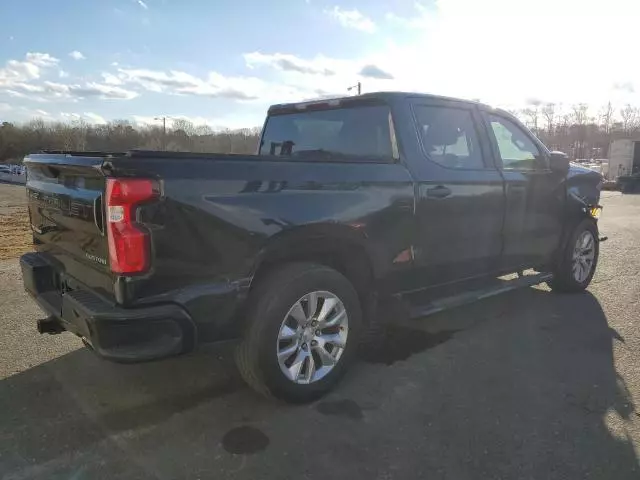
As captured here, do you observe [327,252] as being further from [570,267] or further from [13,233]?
[13,233]

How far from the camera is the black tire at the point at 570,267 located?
226 inches

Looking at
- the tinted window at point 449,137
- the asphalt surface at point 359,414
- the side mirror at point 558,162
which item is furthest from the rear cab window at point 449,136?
the asphalt surface at point 359,414

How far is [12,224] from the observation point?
13.1 metres

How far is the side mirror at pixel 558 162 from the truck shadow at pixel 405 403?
167 centimetres

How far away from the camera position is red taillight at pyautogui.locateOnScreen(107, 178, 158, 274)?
258cm

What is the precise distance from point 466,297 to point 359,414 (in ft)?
5.23

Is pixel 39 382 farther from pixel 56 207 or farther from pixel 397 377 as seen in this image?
pixel 397 377

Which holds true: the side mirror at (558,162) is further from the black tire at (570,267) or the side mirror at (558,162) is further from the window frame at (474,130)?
the window frame at (474,130)

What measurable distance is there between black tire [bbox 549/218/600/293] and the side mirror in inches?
34.5

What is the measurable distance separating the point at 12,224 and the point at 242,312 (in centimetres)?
1228

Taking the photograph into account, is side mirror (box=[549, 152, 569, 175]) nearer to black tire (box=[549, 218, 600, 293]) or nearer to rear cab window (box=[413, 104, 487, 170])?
black tire (box=[549, 218, 600, 293])

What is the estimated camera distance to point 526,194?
499cm

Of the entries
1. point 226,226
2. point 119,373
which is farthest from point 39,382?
point 226,226

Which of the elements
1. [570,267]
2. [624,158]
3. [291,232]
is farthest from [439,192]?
[624,158]
